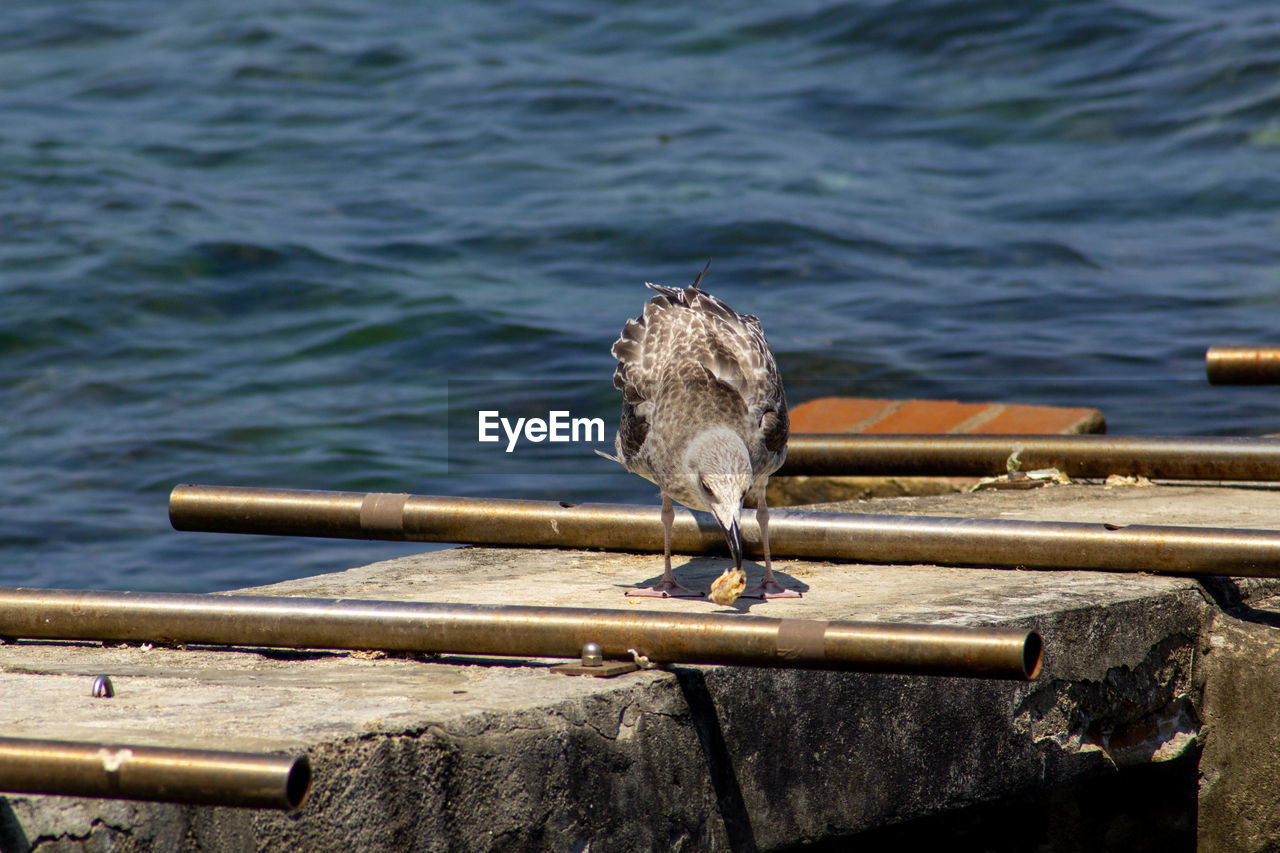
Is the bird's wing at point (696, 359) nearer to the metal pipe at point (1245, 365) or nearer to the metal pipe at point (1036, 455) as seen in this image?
the metal pipe at point (1036, 455)

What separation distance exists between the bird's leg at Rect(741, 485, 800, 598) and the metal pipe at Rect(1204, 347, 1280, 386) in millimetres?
1686

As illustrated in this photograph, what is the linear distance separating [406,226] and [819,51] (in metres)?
5.17

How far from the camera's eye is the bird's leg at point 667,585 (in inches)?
141

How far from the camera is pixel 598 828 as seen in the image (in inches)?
102

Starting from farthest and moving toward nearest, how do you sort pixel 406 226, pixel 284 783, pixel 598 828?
pixel 406 226 < pixel 598 828 < pixel 284 783

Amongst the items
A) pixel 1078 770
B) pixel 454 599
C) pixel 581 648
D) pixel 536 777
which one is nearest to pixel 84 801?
pixel 536 777

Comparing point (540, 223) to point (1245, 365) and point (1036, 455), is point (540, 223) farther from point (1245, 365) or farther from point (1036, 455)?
point (1245, 365)

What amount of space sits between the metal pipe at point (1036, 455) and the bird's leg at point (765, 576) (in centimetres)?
92

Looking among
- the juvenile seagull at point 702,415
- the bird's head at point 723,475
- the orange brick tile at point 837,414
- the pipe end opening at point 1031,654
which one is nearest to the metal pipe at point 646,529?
the juvenile seagull at point 702,415

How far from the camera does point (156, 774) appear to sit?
1.97 meters

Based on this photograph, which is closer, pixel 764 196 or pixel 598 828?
pixel 598 828

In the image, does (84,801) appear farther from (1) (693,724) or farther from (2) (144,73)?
(2) (144,73)

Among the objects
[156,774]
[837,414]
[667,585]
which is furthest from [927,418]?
[156,774]

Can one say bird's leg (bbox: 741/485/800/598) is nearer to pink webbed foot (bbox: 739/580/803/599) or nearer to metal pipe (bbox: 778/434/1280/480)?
pink webbed foot (bbox: 739/580/803/599)
